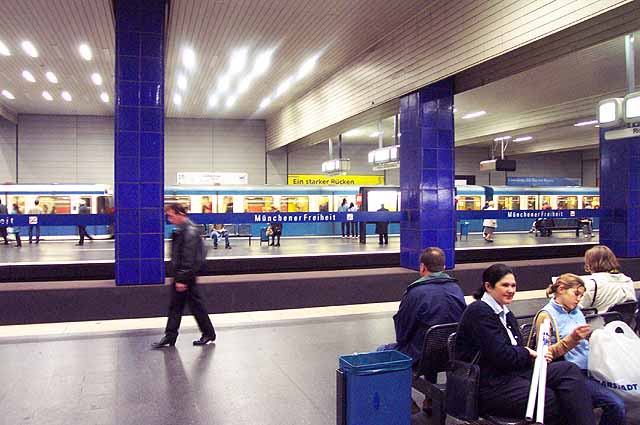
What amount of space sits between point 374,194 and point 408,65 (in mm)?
10446

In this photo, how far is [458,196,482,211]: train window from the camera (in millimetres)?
23719

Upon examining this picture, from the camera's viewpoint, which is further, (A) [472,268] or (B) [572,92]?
(B) [572,92]

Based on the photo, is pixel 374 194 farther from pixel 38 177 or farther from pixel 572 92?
pixel 38 177

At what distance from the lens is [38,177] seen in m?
23.0

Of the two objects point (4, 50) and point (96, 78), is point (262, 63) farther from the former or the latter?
point (4, 50)

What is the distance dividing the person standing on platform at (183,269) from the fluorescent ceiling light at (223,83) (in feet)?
33.6

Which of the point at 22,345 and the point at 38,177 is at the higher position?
the point at 38,177

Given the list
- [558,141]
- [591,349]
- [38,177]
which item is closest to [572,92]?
[558,141]

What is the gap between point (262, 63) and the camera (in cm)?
1387

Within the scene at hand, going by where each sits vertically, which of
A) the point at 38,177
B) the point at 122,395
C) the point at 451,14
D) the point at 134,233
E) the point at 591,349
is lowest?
the point at 122,395

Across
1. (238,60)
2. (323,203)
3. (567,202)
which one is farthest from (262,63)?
(567,202)

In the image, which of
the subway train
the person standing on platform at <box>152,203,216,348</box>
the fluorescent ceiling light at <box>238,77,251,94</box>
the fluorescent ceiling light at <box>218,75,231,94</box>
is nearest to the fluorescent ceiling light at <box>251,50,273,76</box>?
the fluorescent ceiling light at <box>238,77,251,94</box>

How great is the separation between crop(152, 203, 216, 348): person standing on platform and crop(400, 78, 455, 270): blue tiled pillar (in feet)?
17.5

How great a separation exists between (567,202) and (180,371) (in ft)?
80.1
